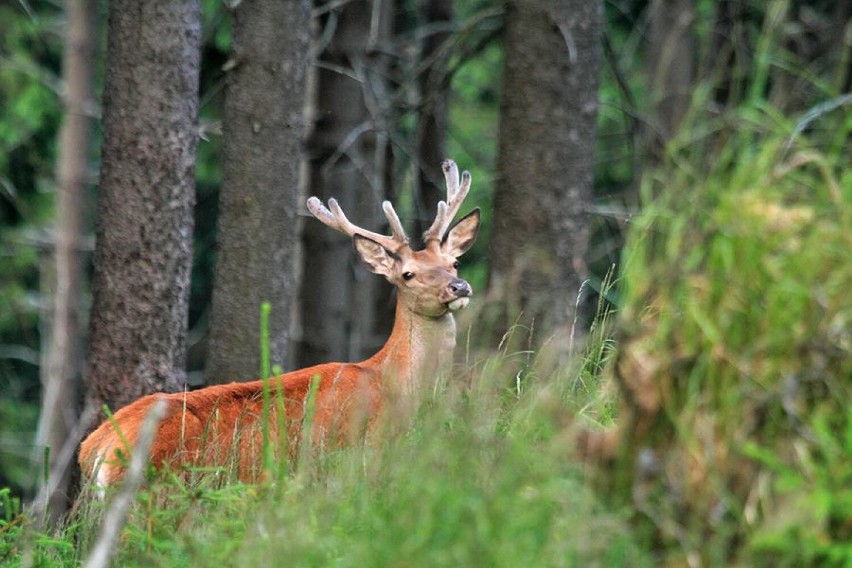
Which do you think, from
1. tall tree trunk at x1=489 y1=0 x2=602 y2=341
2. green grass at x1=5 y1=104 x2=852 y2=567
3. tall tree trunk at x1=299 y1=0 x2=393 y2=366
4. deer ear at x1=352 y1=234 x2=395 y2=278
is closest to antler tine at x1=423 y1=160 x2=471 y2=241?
deer ear at x1=352 y1=234 x2=395 y2=278

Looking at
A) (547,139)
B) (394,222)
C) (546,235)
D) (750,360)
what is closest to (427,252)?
(394,222)

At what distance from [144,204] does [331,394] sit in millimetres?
1836

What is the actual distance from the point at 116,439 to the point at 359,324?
30.5 ft

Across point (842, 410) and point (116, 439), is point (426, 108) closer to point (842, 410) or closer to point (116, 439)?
point (116, 439)

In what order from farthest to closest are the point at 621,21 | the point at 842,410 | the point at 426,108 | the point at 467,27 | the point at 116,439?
the point at 621,21, the point at 426,108, the point at 467,27, the point at 116,439, the point at 842,410

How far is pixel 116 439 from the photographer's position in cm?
617

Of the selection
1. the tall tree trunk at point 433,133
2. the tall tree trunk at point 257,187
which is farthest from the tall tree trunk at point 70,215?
the tall tree trunk at point 257,187

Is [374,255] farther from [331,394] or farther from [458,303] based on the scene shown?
[331,394]

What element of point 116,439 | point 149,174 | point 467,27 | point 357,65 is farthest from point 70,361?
point 116,439

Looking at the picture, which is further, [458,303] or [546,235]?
[546,235]

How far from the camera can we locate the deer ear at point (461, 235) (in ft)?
27.8

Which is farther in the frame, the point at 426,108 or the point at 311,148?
the point at 311,148

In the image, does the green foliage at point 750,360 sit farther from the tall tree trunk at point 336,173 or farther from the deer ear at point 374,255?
the tall tree trunk at point 336,173

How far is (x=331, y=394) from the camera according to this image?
247 inches
